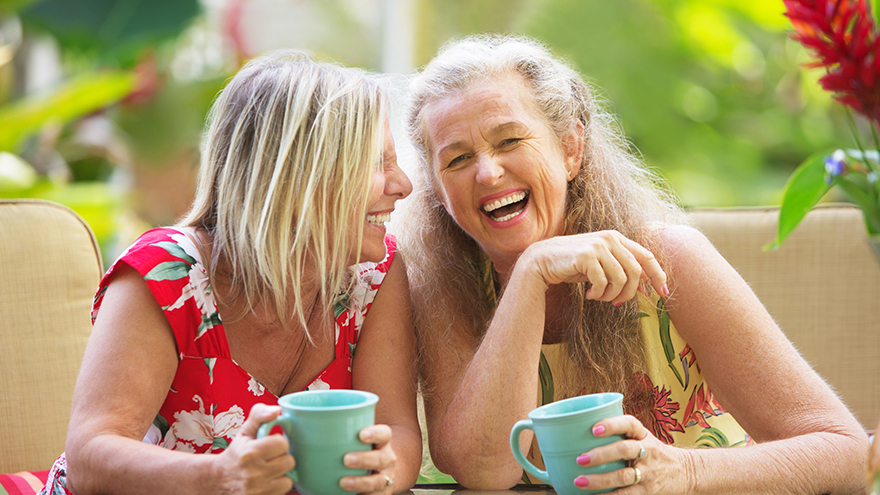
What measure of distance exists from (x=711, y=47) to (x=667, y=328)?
2857mm

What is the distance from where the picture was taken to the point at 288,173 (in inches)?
46.5

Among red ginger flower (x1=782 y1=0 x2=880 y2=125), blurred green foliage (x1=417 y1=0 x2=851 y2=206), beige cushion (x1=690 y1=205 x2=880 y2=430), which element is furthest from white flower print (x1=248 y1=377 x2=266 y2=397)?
blurred green foliage (x1=417 y1=0 x2=851 y2=206)

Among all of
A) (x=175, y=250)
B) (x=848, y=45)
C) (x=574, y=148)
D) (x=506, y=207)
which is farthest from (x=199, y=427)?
(x=848, y=45)

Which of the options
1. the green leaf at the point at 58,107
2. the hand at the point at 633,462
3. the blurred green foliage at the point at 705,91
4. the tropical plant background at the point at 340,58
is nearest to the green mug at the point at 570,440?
the hand at the point at 633,462

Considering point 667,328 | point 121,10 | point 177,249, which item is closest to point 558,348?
point 667,328

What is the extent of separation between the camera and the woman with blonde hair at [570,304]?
1.13 metres

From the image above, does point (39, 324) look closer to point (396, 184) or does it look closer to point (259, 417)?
point (396, 184)

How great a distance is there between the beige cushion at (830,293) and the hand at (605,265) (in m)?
0.72

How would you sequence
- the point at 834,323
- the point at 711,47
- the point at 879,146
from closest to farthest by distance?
the point at 879,146 < the point at 834,323 < the point at 711,47

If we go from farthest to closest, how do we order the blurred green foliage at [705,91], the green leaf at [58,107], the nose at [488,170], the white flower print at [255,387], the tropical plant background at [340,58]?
the blurred green foliage at [705,91] → the tropical plant background at [340,58] → the green leaf at [58,107] → the nose at [488,170] → the white flower print at [255,387]

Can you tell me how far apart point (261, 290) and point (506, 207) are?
471 millimetres

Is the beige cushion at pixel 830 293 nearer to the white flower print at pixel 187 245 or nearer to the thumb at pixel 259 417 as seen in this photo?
the white flower print at pixel 187 245

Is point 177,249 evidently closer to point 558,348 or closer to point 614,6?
point 558,348

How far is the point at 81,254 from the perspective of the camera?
1643mm
